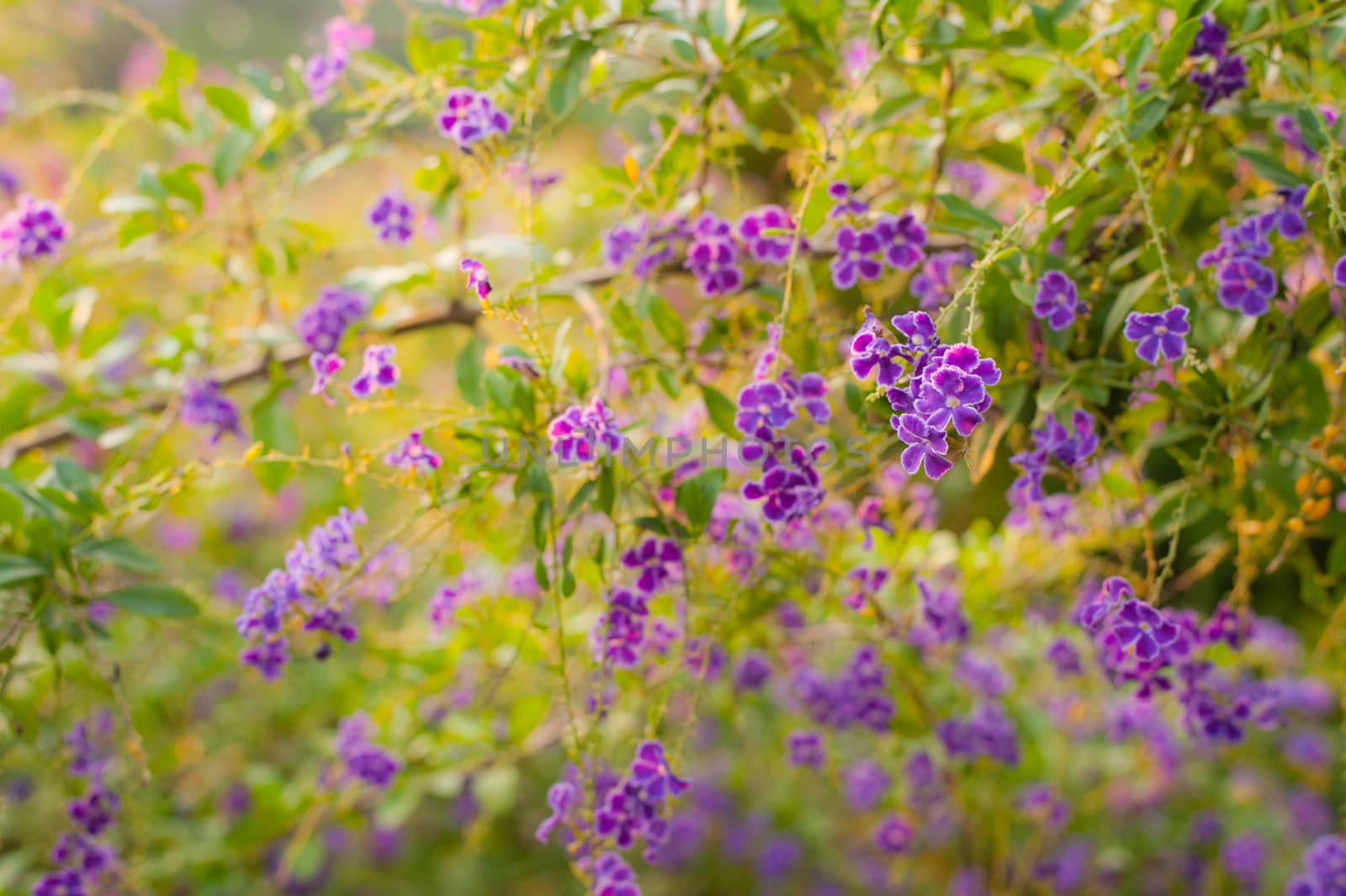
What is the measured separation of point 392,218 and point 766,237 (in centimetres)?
49

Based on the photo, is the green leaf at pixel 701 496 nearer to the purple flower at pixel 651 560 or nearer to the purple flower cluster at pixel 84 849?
the purple flower at pixel 651 560

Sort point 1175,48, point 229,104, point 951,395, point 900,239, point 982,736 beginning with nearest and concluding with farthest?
point 951,395 → point 1175,48 → point 900,239 → point 229,104 → point 982,736

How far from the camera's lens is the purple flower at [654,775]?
94cm

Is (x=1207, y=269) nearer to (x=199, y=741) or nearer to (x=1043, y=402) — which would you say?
(x=1043, y=402)

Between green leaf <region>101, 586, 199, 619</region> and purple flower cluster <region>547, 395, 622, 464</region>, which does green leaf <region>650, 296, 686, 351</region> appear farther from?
green leaf <region>101, 586, 199, 619</region>

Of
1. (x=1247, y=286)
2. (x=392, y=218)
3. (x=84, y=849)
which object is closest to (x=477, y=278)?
(x=392, y=218)

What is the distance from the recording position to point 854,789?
5.42ft

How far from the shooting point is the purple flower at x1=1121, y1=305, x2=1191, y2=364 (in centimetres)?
83

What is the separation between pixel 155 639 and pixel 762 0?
5.31 ft

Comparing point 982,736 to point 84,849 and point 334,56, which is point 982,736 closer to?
point 84,849

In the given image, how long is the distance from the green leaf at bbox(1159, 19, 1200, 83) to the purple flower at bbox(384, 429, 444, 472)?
2.57ft

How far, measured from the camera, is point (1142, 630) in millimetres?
867

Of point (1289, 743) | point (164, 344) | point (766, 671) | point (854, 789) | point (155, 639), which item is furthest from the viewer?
point (1289, 743)

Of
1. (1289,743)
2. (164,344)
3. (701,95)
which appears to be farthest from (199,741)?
(1289,743)
